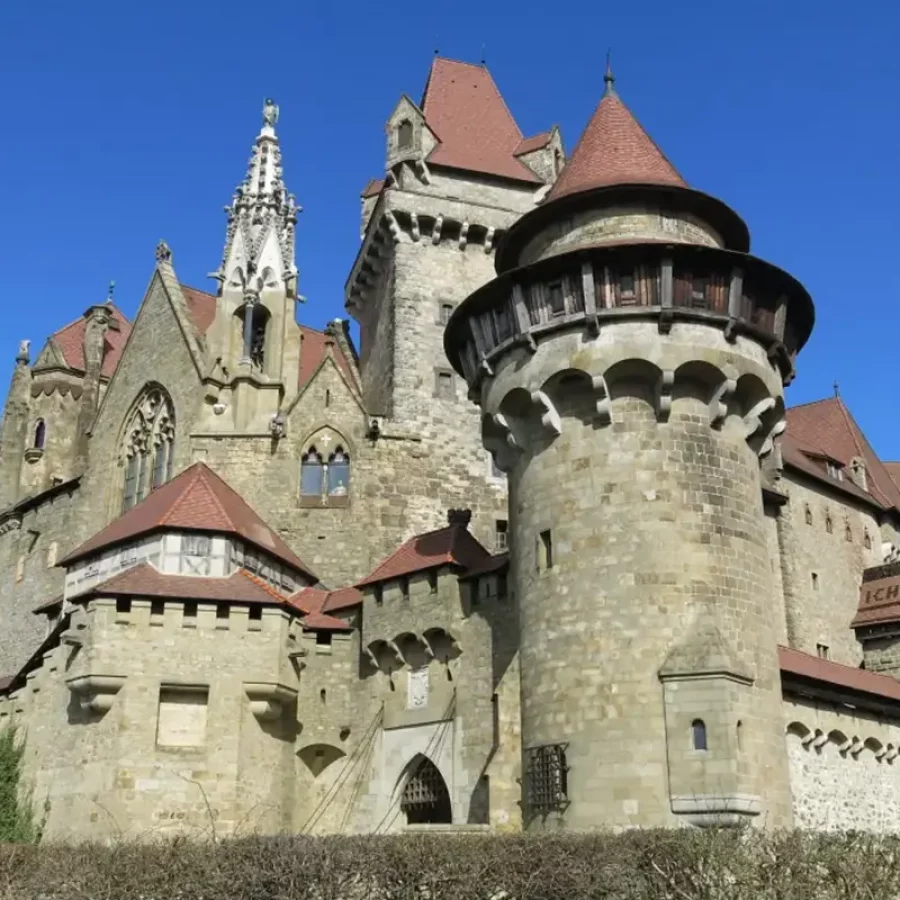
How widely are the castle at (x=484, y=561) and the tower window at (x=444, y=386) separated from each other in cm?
14

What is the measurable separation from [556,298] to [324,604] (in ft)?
34.9

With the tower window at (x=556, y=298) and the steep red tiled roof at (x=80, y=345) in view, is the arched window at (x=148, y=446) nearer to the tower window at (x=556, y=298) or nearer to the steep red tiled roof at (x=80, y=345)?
the steep red tiled roof at (x=80, y=345)

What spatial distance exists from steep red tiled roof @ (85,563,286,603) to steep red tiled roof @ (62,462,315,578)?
4.05 ft

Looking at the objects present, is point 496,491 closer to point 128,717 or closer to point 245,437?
point 245,437

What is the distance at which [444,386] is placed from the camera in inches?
1347

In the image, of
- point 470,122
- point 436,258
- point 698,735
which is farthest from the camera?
point 470,122

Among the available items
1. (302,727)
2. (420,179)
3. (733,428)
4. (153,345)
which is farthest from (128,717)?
(420,179)

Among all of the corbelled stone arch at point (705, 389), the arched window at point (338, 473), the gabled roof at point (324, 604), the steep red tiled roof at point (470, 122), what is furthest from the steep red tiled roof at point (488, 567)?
the steep red tiled roof at point (470, 122)

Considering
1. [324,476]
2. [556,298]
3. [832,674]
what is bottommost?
[832,674]

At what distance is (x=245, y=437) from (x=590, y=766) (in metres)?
17.2

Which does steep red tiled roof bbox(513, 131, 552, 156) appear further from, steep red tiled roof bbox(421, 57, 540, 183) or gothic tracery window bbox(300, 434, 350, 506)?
gothic tracery window bbox(300, 434, 350, 506)

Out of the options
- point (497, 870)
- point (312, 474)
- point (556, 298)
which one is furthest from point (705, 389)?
point (312, 474)

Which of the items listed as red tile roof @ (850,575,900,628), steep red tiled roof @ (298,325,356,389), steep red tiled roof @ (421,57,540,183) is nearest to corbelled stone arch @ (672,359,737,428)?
red tile roof @ (850,575,900,628)

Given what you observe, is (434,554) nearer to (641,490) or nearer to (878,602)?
(641,490)
